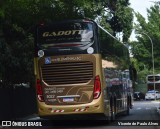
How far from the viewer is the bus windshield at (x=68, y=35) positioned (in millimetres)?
20203

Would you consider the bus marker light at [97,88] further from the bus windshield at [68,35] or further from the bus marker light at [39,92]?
the bus marker light at [39,92]

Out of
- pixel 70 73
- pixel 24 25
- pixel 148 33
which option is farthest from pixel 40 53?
pixel 148 33

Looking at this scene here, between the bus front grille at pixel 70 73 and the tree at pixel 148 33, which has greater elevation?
the tree at pixel 148 33

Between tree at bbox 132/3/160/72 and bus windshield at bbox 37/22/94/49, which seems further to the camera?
tree at bbox 132/3/160/72

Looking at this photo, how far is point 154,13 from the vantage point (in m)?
74.2

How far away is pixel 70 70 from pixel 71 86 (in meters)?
0.64

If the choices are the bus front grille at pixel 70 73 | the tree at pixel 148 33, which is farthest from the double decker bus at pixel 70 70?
the tree at pixel 148 33

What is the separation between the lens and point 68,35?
20.3m

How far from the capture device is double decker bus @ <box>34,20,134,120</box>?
1998cm

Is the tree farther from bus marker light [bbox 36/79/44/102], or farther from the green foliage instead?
bus marker light [bbox 36/79/44/102]

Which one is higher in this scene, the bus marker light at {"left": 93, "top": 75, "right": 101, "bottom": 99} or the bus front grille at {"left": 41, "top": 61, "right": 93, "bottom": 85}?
the bus front grille at {"left": 41, "top": 61, "right": 93, "bottom": 85}

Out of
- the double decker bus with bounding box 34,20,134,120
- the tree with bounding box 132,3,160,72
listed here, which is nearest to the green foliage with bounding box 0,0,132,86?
the double decker bus with bounding box 34,20,134,120

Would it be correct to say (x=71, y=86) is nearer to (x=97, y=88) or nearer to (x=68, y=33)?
(x=97, y=88)

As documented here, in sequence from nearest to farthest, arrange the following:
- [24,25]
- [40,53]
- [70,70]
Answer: [70,70], [40,53], [24,25]
